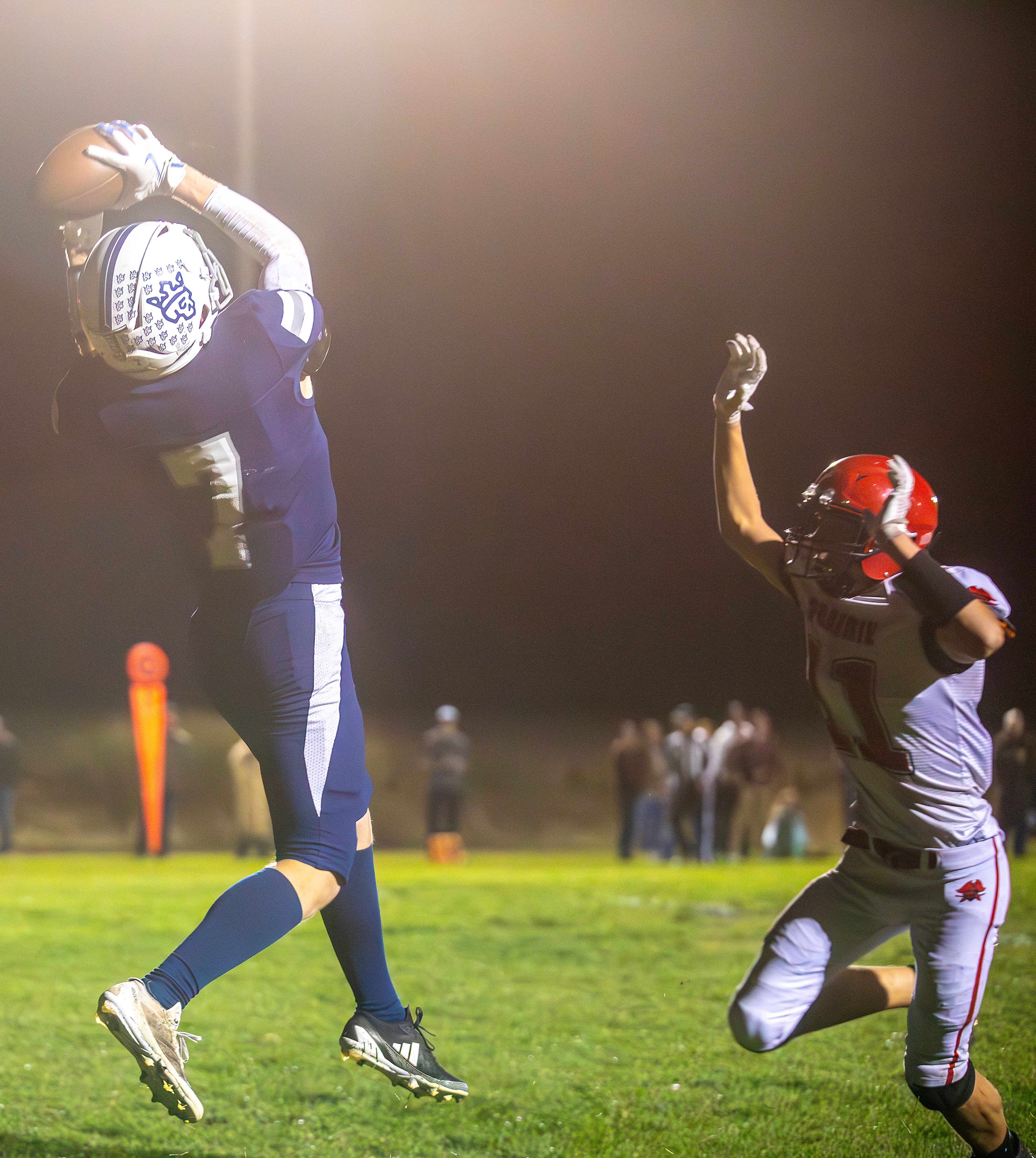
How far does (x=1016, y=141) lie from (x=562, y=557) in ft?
21.4

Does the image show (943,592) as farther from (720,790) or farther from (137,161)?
(720,790)

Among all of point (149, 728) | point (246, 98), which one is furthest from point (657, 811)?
point (246, 98)

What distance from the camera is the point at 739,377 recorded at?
124 inches

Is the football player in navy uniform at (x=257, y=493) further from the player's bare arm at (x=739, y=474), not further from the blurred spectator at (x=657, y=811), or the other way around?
the blurred spectator at (x=657, y=811)

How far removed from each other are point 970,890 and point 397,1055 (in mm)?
1473

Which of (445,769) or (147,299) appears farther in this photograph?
(445,769)

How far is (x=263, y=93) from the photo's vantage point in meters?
5.71

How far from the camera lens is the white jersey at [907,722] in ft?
9.20

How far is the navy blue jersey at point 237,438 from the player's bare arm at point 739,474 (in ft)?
3.73

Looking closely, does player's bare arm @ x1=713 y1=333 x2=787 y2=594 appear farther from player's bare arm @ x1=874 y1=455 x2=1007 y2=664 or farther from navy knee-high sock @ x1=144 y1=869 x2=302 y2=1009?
navy knee-high sock @ x1=144 y1=869 x2=302 y2=1009

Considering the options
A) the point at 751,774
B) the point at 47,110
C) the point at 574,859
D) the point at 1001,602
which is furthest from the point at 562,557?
the point at 1001,602

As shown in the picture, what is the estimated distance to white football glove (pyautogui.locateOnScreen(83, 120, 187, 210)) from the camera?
274 centimetres

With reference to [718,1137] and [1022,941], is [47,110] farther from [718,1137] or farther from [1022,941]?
[1022,941]

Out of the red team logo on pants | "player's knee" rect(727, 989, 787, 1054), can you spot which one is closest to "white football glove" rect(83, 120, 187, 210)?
"player's knee" rect(727, 989, 787, 1054)
